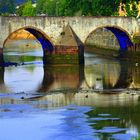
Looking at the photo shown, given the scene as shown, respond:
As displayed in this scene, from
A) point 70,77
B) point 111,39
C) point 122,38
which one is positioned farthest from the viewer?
point 111,39

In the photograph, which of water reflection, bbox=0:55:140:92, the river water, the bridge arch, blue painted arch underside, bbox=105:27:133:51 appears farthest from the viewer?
blue painted arch underside, bbox=105:27:133:51

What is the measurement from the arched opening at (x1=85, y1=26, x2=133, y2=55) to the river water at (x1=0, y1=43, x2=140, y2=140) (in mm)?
9061

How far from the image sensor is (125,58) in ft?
231

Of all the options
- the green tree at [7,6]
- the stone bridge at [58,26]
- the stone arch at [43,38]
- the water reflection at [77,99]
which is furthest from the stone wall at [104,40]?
the green tree at [7,6]

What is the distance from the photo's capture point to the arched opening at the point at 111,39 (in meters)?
67.7

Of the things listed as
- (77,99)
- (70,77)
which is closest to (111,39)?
(70,77)

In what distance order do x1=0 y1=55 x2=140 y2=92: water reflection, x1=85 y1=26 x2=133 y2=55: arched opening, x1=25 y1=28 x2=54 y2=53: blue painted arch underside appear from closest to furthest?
x1=0 y1=55 x2=140 y2=92: water reflection < x1=25 y1=28 x2=54 y2=53: blue painted arch underside < x1=85 y1=26 x2=133 y2=55: arched opening

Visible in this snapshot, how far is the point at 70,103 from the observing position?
38.0 metres

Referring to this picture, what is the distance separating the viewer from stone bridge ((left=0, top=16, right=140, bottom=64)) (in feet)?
203

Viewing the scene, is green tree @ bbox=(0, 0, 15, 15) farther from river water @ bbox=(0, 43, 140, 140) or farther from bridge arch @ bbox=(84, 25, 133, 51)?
river water @ bbox=(0, 43, 140, 140)

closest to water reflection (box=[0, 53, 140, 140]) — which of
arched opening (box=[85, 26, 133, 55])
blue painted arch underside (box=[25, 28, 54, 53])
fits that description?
blue painted arch underside (box=[25, 28, 54, 53])

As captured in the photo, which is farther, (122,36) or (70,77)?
(122,36)

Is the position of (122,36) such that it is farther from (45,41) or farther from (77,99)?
(77,99)

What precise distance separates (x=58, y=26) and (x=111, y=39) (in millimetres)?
19388
